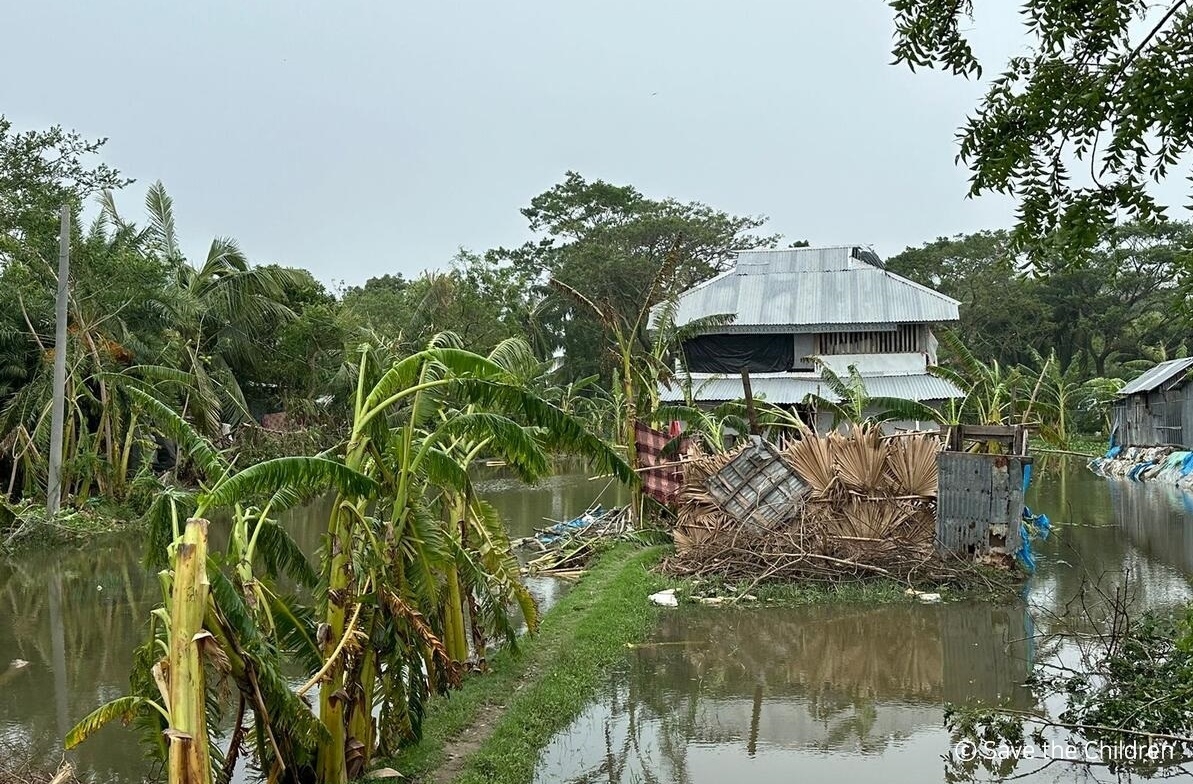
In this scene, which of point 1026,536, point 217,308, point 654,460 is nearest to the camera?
point 1026,536

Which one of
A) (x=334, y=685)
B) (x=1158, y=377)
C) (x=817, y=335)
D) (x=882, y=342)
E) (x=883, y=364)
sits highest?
(x=817, y=335)

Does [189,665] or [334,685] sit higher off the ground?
[189,665]

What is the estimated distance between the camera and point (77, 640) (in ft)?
36.8

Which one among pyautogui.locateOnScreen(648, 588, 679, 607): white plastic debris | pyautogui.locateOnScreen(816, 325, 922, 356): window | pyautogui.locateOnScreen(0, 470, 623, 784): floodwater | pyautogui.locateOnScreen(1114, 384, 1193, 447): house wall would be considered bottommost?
pyautogui.locateOnScreen(0, 470, 623, 784): floodwater

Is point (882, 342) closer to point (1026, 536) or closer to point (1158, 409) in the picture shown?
point (1158, 409)

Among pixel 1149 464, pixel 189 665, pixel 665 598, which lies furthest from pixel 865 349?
pixel 189 665

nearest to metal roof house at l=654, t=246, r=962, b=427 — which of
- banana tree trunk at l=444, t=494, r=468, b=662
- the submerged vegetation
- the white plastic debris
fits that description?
the submerged vegetation

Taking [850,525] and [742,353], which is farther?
[742,353]

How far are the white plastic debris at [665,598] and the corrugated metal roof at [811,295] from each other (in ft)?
54.3

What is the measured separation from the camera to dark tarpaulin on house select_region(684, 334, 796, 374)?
97.9ft

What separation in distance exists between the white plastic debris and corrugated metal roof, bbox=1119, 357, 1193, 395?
20881 mm

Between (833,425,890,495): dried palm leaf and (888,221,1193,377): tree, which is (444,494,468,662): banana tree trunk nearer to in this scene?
(833,425,890,495): dried palm leaf

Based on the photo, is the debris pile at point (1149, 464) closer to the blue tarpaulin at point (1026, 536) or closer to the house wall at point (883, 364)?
the house wall at point (883, 364)

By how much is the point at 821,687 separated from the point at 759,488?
180 inches
